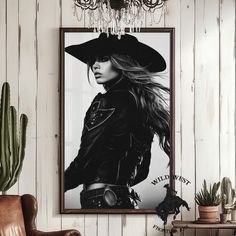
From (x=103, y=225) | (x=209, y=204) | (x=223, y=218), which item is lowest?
(x=103, y=225)

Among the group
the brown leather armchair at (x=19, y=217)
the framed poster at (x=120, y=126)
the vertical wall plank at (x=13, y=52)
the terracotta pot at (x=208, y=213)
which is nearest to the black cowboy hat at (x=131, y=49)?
the framed poster at (x=120, y=126)

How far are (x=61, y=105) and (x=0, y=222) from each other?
1.15 meters

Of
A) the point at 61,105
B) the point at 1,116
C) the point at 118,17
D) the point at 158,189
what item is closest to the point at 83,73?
the point at 61,105

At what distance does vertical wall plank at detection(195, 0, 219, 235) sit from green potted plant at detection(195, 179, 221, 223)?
0.59 feet

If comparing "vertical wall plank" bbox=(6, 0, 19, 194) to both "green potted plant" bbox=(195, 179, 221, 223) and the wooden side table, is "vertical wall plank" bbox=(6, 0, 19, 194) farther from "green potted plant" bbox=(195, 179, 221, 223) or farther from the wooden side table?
"green potted plant" bbox=(195, 179, 221, 223)

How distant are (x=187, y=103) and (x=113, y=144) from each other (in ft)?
2.40

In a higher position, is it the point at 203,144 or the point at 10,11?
the point at 10,11

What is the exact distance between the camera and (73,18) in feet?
17.8

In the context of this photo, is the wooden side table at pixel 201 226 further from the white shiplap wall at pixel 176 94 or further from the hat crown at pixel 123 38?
the hat crown at pixel 123 38

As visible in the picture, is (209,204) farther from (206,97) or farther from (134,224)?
(206,97)

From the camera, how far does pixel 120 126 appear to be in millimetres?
5398

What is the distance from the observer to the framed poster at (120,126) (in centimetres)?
538

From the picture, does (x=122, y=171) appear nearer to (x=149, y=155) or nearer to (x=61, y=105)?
(x=149, y=155)

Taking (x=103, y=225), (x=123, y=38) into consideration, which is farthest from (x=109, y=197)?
(x=123, y=38)
